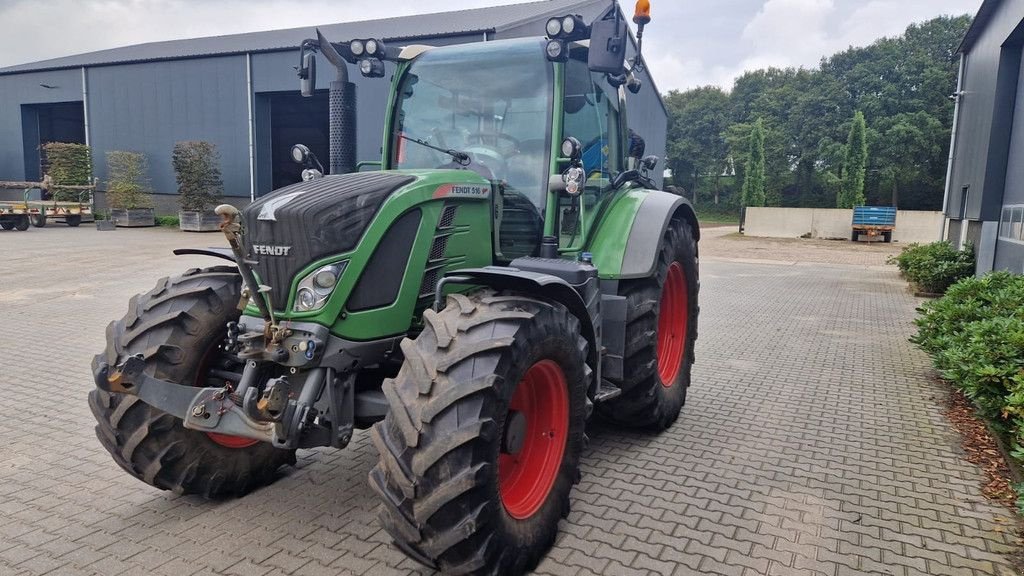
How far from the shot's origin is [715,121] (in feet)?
200

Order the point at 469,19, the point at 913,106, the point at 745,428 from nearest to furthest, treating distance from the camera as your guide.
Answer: the point at 745,428 < the point at 469,19 < the point at 913,106

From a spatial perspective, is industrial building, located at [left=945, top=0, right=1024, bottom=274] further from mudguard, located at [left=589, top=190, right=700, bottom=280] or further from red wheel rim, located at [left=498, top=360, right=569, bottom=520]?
red wheel rim, located at [left=498, top=360, right=569, bottom=520]

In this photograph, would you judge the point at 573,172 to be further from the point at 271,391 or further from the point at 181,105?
the point at 181,105

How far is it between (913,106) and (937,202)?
6702 millimetres

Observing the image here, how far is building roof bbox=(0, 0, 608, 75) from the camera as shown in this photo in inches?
790

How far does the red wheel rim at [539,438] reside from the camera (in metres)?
2.98

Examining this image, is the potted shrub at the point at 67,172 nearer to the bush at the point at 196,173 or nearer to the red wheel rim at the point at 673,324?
the bush at the point at 196,173

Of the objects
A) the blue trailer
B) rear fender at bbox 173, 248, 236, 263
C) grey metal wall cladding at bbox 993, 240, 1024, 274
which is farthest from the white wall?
rear fender at bbox 173, 248, 236, 263

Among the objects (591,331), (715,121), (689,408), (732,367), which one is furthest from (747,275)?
(715,121)

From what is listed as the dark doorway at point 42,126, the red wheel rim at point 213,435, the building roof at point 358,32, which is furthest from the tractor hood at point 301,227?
the dark doorway at point 42,126

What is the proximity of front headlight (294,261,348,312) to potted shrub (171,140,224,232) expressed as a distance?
2252cm

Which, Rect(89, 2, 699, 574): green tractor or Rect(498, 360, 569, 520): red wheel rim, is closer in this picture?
Rect(89, 2, 699, 574): green tractor

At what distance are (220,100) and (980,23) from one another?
73.3 ft

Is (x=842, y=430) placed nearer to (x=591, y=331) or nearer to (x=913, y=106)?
(x=591, y=331)
